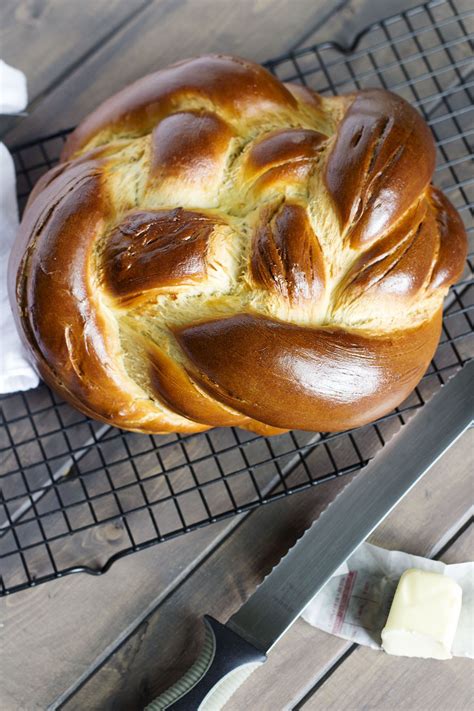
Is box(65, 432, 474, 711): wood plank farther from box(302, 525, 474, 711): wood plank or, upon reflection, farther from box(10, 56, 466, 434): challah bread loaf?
box(10, 56, 466, 434): challah bread loaf

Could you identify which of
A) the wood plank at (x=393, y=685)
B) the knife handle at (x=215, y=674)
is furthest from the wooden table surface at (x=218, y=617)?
the knife handle at (x=215, y=674)

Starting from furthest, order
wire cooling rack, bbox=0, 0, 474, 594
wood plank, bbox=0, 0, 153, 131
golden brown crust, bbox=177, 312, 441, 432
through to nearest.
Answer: wood plank, bbox=0, 0, 153, 131 < wire cooling rack, bbox=0, 0, 474, 594 < golden brown crust, bbox=177, 312, 441, 432

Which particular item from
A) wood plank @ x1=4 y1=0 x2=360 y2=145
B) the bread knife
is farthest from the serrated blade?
wood plank @ x1=4 y1=0 x2=360 y2=145

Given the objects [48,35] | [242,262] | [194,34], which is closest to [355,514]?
[242,262]

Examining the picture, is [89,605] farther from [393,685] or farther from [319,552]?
[393,685]

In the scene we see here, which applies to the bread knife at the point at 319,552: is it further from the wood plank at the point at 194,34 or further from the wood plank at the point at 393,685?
the wood plank at the point at 194,34

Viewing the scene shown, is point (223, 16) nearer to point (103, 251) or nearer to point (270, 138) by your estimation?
point (270, 138)
